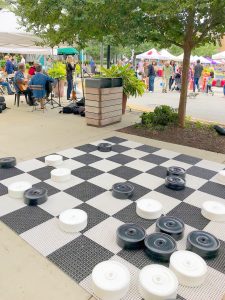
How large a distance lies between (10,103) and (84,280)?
29.5 feet

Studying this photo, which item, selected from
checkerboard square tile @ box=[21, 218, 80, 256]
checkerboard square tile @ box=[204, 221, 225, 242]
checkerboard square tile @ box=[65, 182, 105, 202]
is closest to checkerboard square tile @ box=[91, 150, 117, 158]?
checkerboard square tile @ box=[65, 182, 105, 202]

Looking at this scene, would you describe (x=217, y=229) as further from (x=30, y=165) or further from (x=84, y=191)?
(x=30, y=165)

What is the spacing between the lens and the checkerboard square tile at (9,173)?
3.72m

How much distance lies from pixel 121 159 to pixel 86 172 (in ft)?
2.59

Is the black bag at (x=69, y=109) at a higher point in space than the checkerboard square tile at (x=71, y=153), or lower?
higher

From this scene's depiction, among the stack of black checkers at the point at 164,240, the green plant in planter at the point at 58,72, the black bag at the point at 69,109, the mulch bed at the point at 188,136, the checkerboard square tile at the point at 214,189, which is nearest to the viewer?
the stack of black checkers at the point at 164,240

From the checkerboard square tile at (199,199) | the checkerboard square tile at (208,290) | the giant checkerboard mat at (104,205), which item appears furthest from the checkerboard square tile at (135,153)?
the checkerboard square tile at (208,290)

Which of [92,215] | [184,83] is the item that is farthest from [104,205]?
[184,83]

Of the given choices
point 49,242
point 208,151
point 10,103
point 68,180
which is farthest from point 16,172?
point 10,103

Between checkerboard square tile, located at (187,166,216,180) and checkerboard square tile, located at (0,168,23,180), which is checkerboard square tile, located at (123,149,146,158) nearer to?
checkerboard square tile, located at (187,166,216,180)

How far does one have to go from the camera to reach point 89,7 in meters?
4.70

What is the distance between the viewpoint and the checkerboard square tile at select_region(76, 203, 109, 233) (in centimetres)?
269

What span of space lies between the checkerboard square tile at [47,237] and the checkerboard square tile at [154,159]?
2.18m

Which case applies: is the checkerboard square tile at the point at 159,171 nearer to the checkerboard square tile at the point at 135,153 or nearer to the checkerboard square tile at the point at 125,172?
the checkerboard square tile at the point at 125,172
